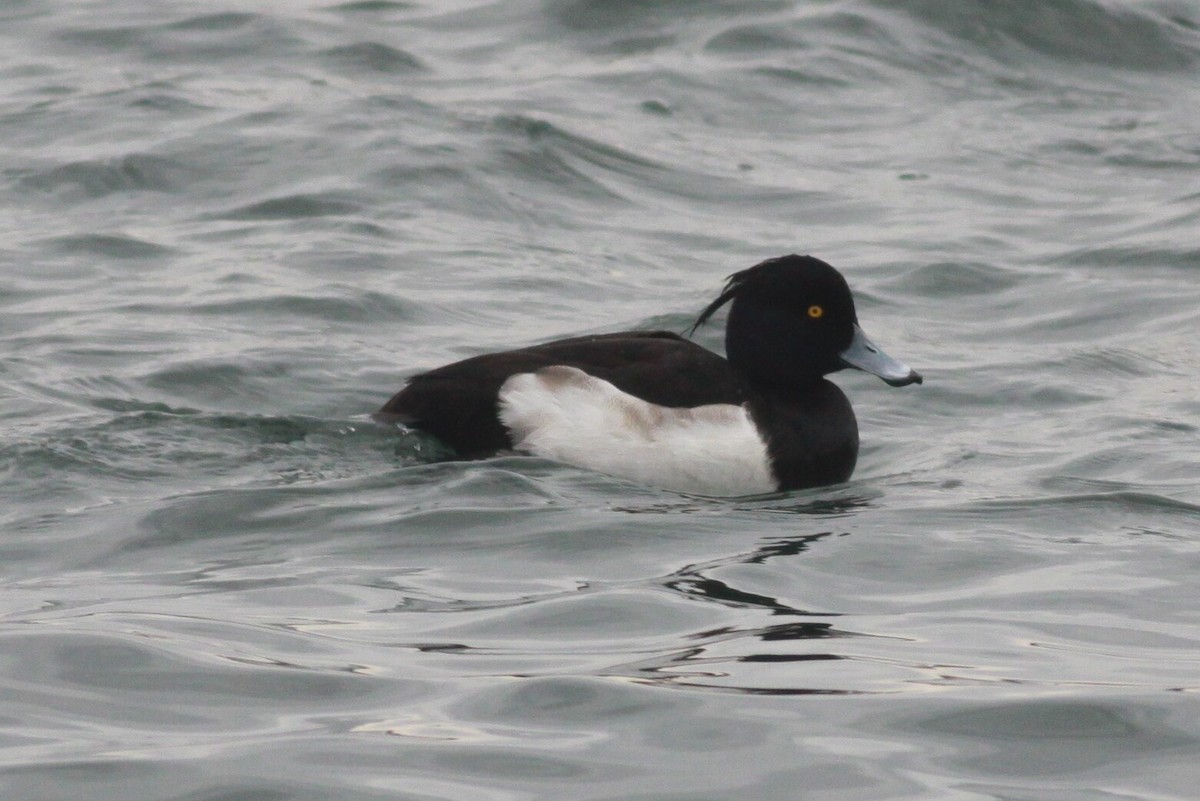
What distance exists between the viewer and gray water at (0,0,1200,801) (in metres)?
4.30

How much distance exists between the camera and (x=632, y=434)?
23.1 ft

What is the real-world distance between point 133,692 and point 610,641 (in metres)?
1.20

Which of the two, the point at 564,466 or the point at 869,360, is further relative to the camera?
the point at 869,360

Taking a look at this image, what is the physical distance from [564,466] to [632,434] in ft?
0.89

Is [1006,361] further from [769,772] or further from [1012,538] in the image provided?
[769,772]

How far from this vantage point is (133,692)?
448cm

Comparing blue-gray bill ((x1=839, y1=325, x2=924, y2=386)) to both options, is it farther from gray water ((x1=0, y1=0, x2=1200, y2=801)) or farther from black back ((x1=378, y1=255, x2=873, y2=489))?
gray water ((x1=0, y1=0, x2=1200, y2=801))

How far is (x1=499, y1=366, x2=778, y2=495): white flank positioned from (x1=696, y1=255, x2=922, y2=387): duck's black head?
1.27 ft

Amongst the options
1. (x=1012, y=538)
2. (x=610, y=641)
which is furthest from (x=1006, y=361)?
→ (x=610, y=641)

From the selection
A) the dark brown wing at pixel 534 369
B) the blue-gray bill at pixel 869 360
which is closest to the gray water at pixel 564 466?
the dark brown wing at pixel 534 369

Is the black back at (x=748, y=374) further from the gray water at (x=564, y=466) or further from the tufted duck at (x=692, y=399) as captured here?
the gray water at (x=564, y=466)

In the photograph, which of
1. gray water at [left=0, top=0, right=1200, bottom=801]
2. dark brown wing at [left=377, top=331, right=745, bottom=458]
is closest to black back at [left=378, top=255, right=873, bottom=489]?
dark brown wing at [left=377, top=331, right=745, bottom=458]

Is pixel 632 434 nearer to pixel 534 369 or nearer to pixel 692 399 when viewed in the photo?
pixel 692 399

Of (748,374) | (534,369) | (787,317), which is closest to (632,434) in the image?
(534,369)
